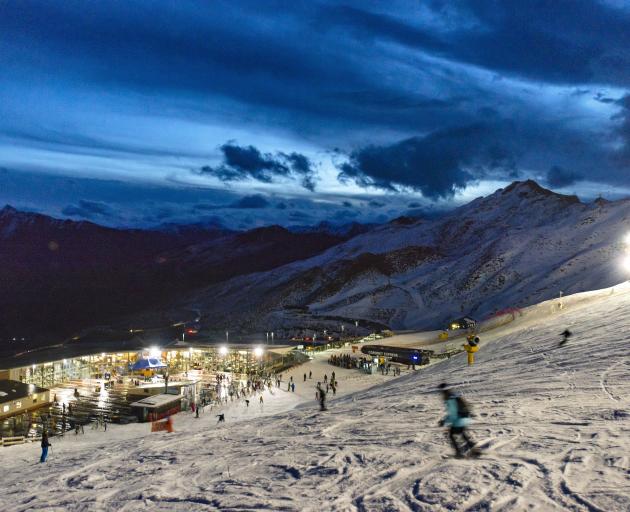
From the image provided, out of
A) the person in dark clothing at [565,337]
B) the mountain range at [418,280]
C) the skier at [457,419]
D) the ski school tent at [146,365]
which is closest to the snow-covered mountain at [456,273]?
the mountain range at [418,280]

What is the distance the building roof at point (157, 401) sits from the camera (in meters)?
29.5

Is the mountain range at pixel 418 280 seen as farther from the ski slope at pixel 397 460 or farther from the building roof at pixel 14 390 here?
the ski slope at pixel 397 460

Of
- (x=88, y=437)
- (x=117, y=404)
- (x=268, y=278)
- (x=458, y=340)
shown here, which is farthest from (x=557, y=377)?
(x=268, y=278)

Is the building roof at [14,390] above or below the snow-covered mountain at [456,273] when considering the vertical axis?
below

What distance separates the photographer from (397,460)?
33.7ft

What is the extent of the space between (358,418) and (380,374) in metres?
24.9

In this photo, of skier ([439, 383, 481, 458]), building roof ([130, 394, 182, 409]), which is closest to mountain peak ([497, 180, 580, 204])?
building roof ([130, 394, 182, 409])

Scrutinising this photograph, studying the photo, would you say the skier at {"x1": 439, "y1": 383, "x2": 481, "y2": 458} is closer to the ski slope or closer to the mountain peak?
the ski slope

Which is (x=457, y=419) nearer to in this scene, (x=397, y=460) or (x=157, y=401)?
(x=397, y=460)

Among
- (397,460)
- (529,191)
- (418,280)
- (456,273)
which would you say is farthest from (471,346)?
(529,191)

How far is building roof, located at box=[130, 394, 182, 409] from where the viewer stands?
29547 mm

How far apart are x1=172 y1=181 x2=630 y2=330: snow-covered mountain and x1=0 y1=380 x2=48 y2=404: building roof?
58.8 metres

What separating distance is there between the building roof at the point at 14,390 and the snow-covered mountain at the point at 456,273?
58833 mm

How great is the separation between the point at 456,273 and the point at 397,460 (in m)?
102
